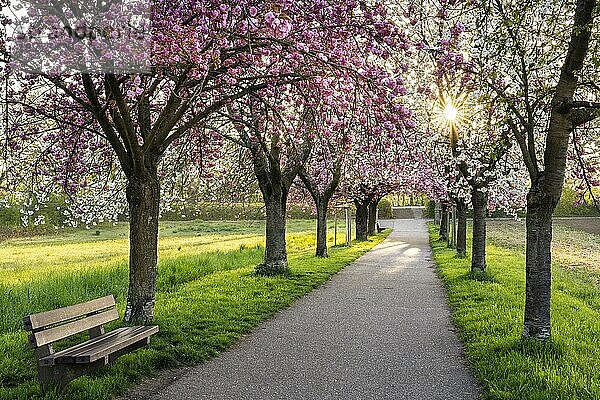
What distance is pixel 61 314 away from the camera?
6430 mm

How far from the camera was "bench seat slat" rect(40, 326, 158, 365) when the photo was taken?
5.85 meters

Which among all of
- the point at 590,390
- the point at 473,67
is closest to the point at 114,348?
the point at 590,390

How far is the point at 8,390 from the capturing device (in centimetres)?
612

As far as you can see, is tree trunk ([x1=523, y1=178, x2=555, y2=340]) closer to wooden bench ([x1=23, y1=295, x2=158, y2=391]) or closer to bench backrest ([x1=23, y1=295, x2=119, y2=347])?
wooden bench ([x1=23, y1=295, x2=158, y2=391])

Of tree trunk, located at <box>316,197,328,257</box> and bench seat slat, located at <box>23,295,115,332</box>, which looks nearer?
bench seat slat, located at <box>23,295,115,332</box>

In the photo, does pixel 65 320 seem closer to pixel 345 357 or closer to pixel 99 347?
pixel 99 347

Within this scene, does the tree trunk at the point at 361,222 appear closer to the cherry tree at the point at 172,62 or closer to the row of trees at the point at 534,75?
the row of trees at the point at 534,75

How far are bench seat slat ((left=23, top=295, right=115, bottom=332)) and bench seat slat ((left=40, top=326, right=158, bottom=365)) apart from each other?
1.00 ft

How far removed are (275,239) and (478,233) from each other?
5521mm

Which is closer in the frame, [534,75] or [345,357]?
[345,357]

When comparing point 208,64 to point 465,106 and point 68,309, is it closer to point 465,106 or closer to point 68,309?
point 68,309

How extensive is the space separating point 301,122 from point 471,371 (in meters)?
5.13

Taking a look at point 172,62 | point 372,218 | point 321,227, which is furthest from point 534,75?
point 372,218

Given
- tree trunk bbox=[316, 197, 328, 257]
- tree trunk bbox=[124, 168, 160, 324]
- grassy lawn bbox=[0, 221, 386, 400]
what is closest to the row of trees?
grassy lawn bbox=[0, 221, 386, 400]
